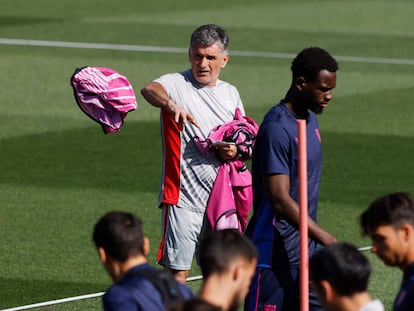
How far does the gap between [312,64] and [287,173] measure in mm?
723

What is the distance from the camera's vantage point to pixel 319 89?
8094 mm

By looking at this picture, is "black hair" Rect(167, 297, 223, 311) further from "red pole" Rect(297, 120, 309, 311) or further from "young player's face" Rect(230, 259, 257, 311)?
"red pole" Rect(297, 120, 309, 311)

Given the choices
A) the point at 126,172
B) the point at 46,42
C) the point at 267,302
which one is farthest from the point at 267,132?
the point at 46,42

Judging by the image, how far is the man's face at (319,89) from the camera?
8078 millimetres

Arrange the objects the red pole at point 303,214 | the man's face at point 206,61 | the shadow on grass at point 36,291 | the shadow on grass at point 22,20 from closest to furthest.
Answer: the red pole at point 303,214
the man's face at point 206,61
the shadow on grass at point 36,291
the shadow on grass at point 22,20

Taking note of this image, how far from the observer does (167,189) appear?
9.77 m

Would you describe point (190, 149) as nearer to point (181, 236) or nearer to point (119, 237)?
point (181, 236)

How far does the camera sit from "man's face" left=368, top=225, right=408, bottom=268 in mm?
6320

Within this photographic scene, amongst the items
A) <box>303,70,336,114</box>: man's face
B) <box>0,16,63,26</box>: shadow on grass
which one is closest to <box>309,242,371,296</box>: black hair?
<box>303,70,336,114</box>: man's face

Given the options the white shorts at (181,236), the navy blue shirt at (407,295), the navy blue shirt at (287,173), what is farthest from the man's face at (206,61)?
the navy blue shirt at (407,295)

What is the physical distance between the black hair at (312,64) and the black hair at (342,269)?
221 centimetres

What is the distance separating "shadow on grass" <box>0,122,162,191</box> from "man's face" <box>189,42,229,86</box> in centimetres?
563

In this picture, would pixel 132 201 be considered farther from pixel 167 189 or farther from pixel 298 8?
pixel 298 8

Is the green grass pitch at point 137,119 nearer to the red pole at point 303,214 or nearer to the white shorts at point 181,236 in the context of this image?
the white shorts at point 181,236
